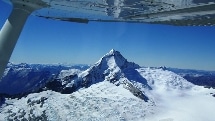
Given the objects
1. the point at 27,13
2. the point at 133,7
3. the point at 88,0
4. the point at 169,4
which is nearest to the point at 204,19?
the point at 169,4

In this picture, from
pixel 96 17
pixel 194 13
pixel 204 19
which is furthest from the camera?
pixel 96 17

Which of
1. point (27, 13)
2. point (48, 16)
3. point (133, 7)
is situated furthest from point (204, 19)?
point (48, 16)

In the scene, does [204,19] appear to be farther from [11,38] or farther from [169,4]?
[11,38]

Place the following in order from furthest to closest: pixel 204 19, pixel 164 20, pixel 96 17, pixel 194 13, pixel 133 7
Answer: pixel 96 17, pixel 164 20, pixel 133 7, pixel 204 19, pixel 194 13

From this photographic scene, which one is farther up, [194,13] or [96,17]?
[194,13]

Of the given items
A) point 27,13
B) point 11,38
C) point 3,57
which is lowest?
point 3,57

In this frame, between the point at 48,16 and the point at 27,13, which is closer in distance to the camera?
the point at 27,13
